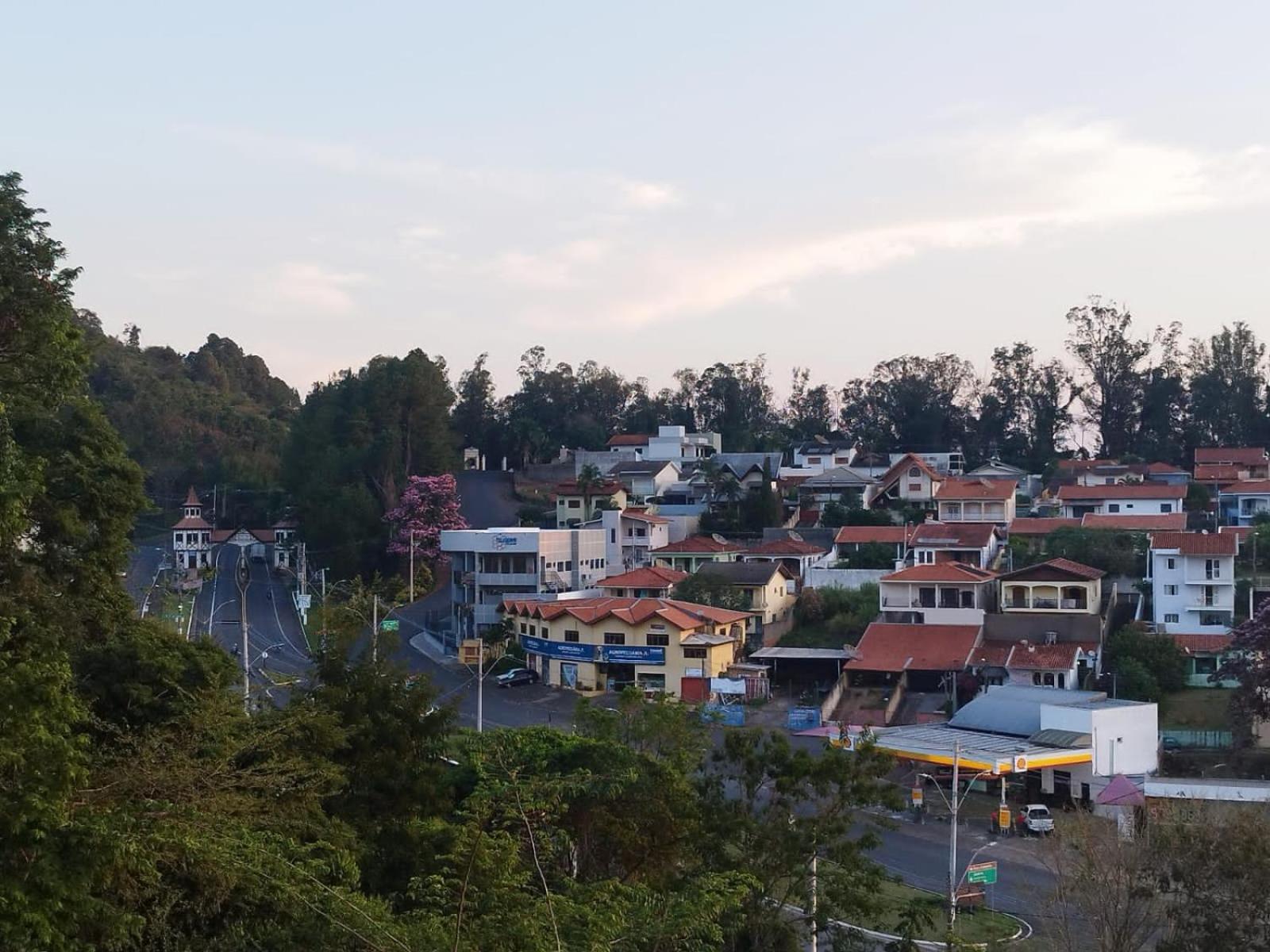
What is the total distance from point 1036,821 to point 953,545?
18109 millimetres

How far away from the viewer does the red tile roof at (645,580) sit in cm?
4581

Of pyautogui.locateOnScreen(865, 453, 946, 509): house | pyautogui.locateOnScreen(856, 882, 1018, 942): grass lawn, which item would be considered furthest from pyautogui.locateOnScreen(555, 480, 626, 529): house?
pyautogui.locateOnScreen(856, 882, 1018, 942): grass lawn

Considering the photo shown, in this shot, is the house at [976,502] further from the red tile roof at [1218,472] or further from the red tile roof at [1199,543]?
the red tile roof at [1218,472]

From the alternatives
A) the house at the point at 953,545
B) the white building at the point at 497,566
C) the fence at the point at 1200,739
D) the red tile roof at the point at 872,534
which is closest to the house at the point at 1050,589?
the house at the point at 953,545

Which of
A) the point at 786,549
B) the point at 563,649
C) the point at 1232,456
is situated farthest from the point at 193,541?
the point at 1232,456

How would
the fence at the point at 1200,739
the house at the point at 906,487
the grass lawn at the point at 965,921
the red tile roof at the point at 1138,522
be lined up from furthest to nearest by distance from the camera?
the house at the point at 906,487, the red tile roof at the point at 1138,522, the fence at the point at 1200,739, the grass lawn at the point at 965,921

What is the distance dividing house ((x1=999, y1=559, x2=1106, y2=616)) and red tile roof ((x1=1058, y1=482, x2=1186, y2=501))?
14.2 meters

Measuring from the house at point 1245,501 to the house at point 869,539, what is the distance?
14.2 m

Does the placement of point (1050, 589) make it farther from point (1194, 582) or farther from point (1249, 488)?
point (1249, 488)

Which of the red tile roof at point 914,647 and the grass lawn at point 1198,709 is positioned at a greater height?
the red tile roof at point 914,647

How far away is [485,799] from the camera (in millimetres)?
13406

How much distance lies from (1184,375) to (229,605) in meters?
48.3

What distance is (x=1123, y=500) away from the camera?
176 feet

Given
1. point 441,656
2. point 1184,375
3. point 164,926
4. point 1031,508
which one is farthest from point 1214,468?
point 164,926
